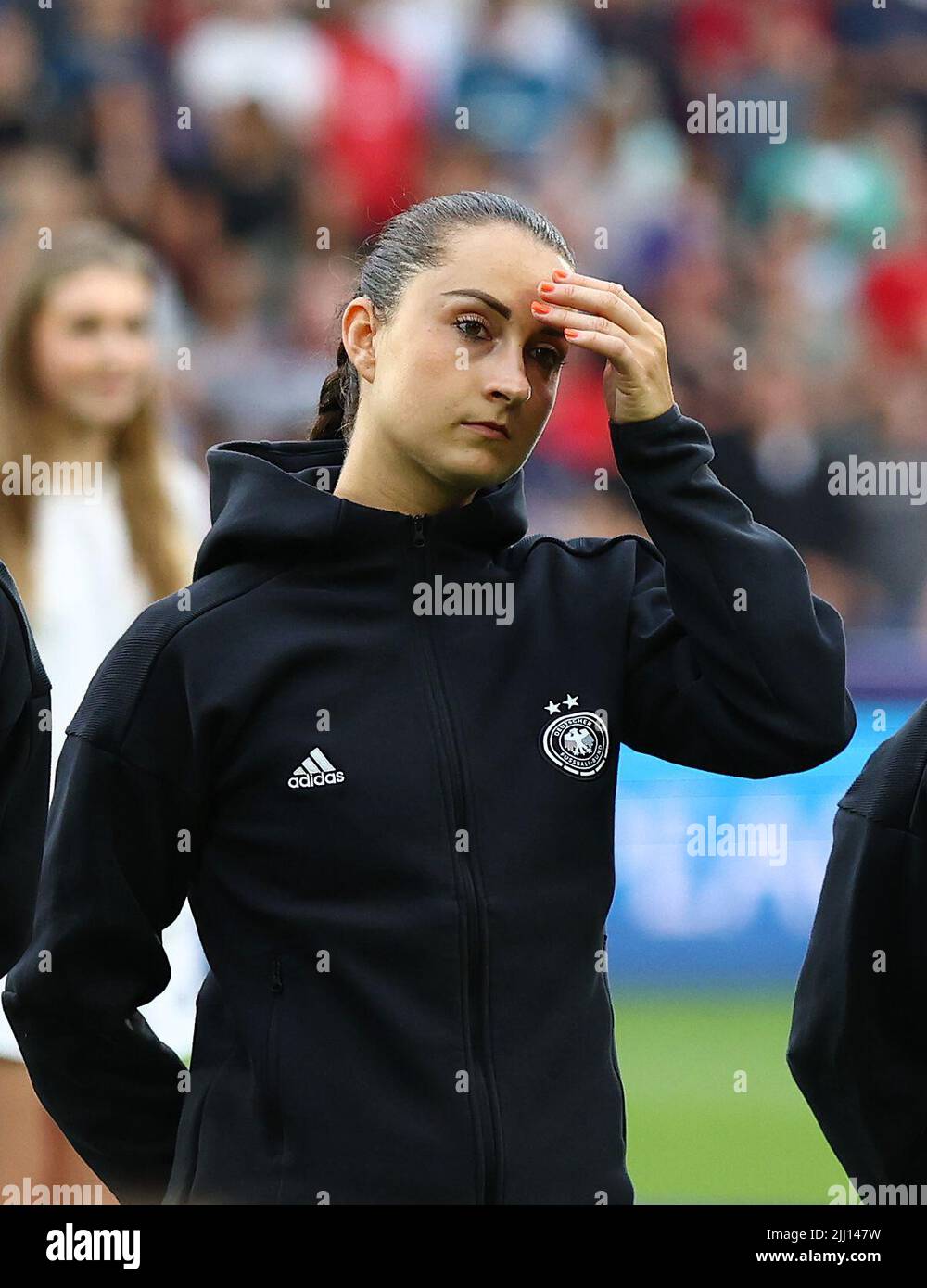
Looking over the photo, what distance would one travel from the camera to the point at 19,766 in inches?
87.8

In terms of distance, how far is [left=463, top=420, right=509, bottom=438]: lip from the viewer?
169 cm

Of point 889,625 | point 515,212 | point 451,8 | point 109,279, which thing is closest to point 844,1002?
point 515,212

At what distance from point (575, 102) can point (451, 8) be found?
0.54 metres

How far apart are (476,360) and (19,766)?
0.85 meters

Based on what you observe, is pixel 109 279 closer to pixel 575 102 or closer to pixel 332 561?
pixel 332 561

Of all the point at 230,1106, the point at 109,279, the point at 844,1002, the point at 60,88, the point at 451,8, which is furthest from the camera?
the point at 451,8

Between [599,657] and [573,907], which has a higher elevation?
[599,657]

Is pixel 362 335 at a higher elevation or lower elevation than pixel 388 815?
higher

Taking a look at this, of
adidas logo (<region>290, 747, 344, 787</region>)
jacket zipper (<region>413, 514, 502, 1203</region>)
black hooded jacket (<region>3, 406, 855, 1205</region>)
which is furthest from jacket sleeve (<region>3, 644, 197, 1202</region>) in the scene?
jacket zipper (<region>413, 514, 502, 1203</region>)

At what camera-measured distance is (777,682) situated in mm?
1691

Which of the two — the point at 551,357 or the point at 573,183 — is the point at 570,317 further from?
the point at 573,183

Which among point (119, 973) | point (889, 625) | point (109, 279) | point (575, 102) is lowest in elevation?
point (119, 973)

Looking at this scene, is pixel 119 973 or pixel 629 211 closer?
pixel 119 973

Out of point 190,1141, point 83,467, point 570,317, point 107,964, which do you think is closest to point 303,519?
point 570,317
